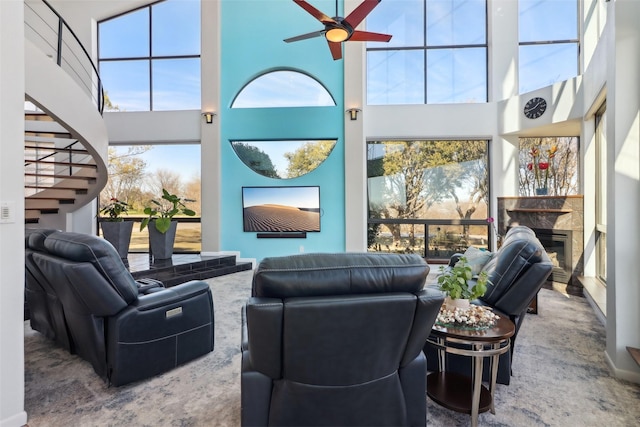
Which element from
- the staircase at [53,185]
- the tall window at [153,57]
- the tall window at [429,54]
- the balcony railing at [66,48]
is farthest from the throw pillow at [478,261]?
the balcony railing at [66,48]

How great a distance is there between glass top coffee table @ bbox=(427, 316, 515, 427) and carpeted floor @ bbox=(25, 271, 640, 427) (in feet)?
0.24

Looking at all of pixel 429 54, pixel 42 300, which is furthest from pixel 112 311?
pixel 429 54

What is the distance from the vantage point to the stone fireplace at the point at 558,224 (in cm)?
434

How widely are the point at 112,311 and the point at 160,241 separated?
3386 mm

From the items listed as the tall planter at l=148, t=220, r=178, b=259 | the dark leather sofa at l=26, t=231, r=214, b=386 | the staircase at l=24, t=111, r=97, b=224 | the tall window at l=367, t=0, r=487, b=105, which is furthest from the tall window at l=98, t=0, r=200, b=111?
the dark leather sofa at l=26, t=231, r=214, b=386

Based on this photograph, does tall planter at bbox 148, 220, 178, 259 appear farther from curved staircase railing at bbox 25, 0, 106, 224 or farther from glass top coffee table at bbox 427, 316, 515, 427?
glass top coffee table at bbox 427, 316, 515, 427

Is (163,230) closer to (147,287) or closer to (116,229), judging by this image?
(116,229)

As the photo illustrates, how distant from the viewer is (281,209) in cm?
592

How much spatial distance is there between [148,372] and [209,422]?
68cm

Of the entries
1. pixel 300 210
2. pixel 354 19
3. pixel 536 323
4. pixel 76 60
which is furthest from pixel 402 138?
pixel 76 60

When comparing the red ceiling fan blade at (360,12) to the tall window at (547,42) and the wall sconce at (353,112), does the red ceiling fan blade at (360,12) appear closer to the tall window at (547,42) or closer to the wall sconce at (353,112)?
the wall sconce at (353,112)

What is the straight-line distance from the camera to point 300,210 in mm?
5898

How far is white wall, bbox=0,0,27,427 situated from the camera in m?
1.63

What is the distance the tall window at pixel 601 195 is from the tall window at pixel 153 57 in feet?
21.4
